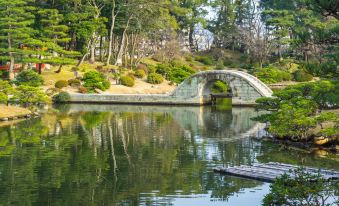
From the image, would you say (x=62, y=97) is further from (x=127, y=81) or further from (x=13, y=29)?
(x=127, y=81)

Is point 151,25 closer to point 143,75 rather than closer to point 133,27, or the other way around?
point 133,27

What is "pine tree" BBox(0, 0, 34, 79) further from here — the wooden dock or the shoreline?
the wooden dock

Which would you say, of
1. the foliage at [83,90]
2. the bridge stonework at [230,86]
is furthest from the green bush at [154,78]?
the bridge stonework at [230,86]

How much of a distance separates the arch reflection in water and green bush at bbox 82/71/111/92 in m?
15.6

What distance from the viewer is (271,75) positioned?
2131 inches

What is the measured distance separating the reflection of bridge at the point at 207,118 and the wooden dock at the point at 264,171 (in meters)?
7.76

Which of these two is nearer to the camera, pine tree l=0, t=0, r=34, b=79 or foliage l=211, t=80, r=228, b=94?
pine tree l=0, t=0, r=34, b=79

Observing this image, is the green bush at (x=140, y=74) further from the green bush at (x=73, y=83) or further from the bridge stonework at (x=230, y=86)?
the bridge stonework at (x=230, y=86)

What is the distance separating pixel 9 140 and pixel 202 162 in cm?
978

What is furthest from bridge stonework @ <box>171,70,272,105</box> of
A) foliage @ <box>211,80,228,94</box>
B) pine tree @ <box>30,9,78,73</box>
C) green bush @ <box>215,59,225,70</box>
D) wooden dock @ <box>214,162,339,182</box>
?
wooden dock @ <box>214,162,339,182</box>

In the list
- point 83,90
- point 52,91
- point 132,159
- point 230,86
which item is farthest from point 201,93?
point 132,159

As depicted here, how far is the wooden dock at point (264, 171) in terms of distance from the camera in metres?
16.3

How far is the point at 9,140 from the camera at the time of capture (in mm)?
24688

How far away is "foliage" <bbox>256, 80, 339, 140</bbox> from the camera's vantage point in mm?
22531
